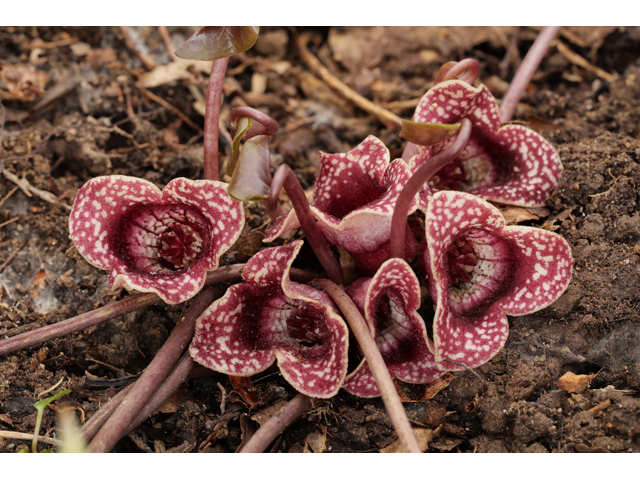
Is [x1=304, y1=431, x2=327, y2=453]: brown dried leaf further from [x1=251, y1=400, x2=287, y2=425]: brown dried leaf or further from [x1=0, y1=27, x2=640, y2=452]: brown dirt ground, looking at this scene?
[x1=251, y1=400, x2=287, y2=425]: brown dried leaf

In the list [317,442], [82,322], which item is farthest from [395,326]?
[82,322]

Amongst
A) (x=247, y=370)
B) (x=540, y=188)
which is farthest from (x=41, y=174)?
(x=540, y=188)

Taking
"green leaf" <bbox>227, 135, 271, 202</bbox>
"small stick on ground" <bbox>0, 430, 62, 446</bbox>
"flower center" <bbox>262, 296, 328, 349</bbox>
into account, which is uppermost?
"green leaf" <bbox>227, 135, 271, 202</bbox>

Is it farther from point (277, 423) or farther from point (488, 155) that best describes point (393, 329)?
point (488, 155)

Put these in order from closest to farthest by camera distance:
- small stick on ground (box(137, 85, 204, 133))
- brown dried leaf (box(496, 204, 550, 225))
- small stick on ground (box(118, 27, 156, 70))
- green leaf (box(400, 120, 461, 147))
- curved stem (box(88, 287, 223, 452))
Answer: green leaf (box(400, 120, 461, 147)), curved stem (box(88, 287, 223, 452)), brown dried leaf (box(496, 204, 550, 225)), small stick on ground (box(137, 85, 204, 133)), small stick on ground (box(118, 27, 156, 70))

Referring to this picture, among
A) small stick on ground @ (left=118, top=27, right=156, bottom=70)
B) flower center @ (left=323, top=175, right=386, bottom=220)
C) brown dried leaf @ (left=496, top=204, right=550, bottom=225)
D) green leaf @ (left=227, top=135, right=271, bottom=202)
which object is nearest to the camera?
green leaf @ (left=227, top=135, right=271, bottom=202)

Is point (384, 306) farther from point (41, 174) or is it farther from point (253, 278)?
point (41, 174)

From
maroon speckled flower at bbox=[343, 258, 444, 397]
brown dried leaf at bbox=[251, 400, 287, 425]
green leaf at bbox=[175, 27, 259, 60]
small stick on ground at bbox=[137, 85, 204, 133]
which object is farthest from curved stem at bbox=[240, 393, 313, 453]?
small stick on ground at bbox=[137, 85, 204, 133]
